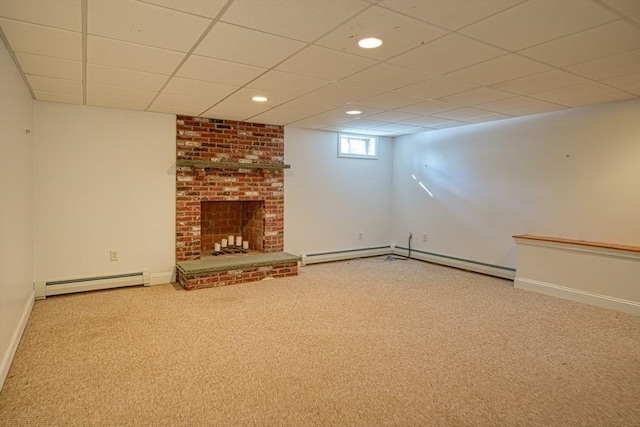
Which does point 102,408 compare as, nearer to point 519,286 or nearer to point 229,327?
point 229,327

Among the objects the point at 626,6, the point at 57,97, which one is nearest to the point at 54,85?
the point at 57,97

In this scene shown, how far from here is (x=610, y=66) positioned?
9.44 feet

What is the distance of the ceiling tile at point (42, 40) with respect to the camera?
2.24 meters

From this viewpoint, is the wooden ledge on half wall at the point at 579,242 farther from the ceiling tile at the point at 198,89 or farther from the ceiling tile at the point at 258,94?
the ceiling tile at the point at 198,89

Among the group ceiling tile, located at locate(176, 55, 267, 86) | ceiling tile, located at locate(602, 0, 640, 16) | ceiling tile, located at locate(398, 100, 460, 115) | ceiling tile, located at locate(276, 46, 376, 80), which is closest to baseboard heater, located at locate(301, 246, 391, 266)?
ceiling tile, located at locate(398, 100, 460, 115)

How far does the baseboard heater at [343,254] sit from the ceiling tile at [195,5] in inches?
172

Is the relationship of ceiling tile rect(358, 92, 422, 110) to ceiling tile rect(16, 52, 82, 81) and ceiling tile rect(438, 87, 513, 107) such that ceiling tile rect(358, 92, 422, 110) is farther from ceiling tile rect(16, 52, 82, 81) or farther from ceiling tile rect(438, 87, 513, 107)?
ceiling tile rect(16, 52, 82, 81)

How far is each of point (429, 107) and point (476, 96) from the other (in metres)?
→ 0.62

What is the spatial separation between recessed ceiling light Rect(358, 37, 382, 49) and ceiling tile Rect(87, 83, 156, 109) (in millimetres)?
2309

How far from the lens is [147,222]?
477cm

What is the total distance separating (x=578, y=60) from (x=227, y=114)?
372 centimetres

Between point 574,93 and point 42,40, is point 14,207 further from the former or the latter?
point 574,93

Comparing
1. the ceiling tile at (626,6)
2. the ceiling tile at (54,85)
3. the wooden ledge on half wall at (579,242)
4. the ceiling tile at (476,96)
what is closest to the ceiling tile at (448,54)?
the ceiling tile at (626,6)

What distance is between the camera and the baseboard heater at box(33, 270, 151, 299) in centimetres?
415
